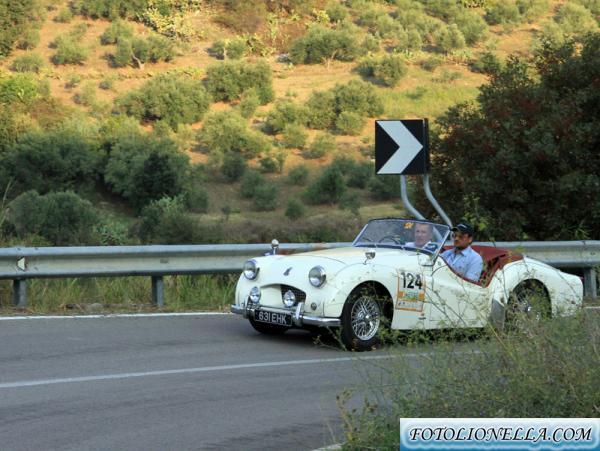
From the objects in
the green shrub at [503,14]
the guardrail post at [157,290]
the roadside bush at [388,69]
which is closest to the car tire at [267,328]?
the guardrail post at [157,290]

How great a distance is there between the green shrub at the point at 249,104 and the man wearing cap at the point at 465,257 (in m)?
46.1

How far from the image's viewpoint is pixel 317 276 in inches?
427

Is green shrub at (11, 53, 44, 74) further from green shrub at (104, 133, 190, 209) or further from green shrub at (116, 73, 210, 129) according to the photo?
green shrub at (104, 133, 190, 209)

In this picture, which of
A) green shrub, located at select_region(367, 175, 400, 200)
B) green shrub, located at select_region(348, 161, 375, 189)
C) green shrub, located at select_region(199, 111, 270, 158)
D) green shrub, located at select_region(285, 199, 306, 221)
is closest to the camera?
green shrub, located at select_region(285, 199, 306, 221)

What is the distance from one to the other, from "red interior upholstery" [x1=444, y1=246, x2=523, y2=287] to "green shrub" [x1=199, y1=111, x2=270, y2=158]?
40.8m

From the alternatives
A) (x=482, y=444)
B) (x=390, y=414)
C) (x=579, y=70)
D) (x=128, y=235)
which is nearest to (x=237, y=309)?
(x=390, y=414)

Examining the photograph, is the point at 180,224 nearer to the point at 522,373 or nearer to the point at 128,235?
the point at 128,235

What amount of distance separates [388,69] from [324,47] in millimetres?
4731

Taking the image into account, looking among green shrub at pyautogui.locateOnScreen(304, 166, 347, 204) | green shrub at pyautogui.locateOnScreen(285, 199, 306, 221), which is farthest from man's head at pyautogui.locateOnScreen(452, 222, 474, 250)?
green shrub at pyautogui.locateOnScreen(304, 166, 347, 204)

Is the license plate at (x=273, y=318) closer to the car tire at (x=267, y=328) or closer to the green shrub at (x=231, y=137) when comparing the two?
the car tire at (x=267, y=328)

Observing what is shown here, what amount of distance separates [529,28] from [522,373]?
218 ft

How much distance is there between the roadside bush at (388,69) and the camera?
201 ft

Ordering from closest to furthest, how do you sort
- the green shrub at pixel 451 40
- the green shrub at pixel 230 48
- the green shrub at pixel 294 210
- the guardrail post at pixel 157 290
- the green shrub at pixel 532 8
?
the guardrail post at pixel 157 290 < the green shrub at pixel 294 210 < the green shrub at pixel 230 48 < the green shrub at pixel 451 40 < the green shrub at pixel 532 8

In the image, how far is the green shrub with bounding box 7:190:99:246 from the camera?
30.3 m
